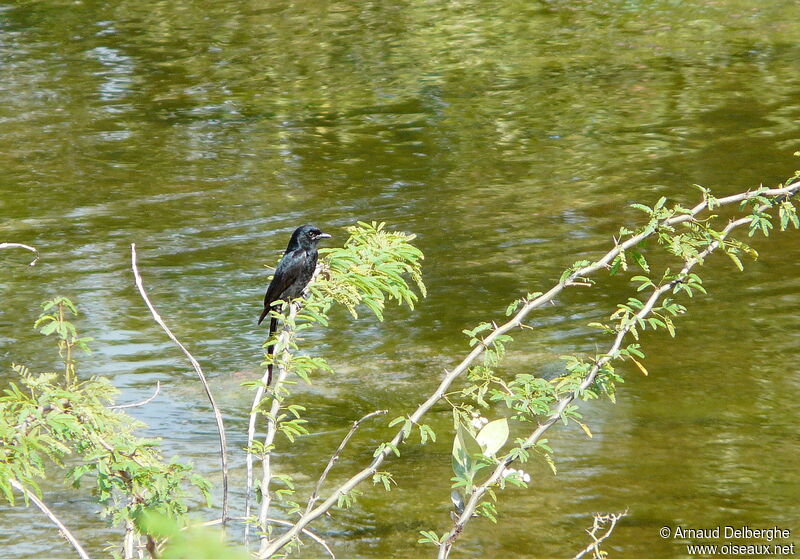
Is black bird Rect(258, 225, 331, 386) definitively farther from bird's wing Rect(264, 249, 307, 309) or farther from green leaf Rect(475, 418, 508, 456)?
green leaf Rect(475, 418, 508, 456)

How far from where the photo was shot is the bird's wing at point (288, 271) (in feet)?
15.9

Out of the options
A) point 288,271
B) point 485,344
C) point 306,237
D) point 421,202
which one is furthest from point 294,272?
point 421,202

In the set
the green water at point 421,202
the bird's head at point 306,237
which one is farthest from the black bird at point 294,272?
the green water at point 421,202

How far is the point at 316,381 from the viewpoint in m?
6.81

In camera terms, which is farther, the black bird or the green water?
the green water

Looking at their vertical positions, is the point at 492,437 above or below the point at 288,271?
above

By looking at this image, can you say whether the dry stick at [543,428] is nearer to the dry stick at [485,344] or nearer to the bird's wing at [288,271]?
the dry stick at [485,344]

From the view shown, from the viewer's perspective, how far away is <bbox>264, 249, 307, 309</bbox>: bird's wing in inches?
191

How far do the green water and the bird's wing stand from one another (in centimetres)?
121

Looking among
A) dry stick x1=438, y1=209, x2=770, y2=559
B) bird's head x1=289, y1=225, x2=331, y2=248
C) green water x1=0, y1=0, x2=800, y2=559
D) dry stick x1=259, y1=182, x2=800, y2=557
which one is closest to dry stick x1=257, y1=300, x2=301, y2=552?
dry stick x1=259, y1=182, x2=800, y2=557

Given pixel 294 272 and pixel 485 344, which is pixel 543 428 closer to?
pixel 485 344

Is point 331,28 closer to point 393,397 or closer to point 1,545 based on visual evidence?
point 393,397

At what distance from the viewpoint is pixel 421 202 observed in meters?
9.96

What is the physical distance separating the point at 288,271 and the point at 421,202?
17.1ft
